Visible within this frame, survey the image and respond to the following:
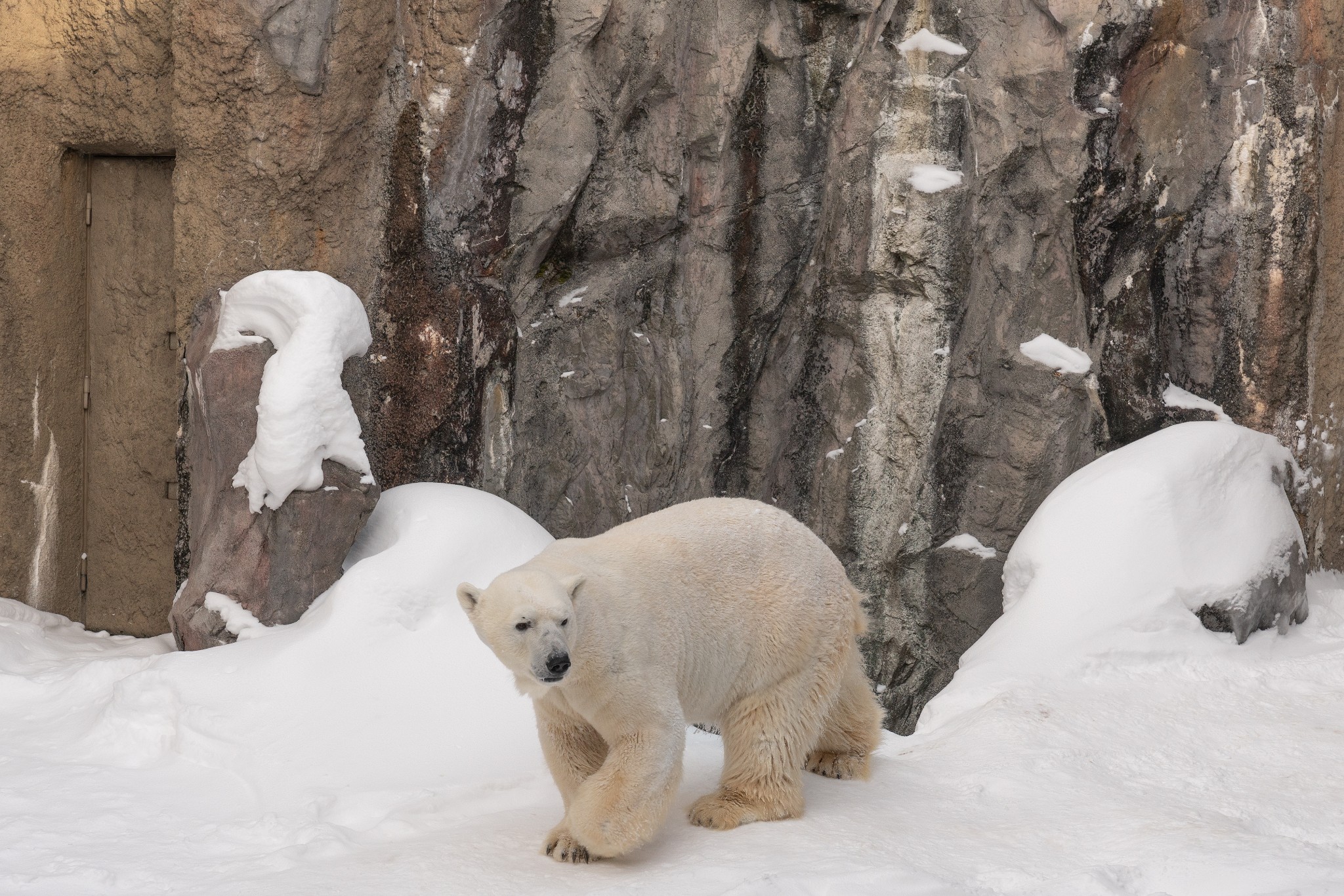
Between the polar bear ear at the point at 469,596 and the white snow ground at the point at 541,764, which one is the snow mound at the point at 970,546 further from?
the polar bear ear at the point at 469,596

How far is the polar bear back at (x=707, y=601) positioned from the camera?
3.49 metres

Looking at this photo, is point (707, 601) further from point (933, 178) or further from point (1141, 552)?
point (933, 178)

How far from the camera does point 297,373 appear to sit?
5.54m

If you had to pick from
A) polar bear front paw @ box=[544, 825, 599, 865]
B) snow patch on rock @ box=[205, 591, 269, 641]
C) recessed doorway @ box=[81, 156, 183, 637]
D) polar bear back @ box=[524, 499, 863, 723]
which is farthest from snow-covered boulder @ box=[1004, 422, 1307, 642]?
recessed doorway @ box=[81, 156, 183, 637]

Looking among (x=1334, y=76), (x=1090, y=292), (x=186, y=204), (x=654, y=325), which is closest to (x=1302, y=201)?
(x=1334, y=76)

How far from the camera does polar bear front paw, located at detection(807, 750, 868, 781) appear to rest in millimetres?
4266

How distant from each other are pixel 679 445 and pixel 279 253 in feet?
9.19

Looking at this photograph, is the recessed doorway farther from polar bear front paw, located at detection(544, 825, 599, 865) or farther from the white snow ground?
polar bear front paw, located at detection(544, 825, 599, 865)

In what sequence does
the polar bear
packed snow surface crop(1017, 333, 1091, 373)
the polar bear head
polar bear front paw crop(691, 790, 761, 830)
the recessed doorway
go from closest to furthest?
the polar bear head → the polar bear → polar bear front paw crop(691, 790, 761, 830) → the recessed doorway → packed snow surface crop(1017, 333, 1091, 373)

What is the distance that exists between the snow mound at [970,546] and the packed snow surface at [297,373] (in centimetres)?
399

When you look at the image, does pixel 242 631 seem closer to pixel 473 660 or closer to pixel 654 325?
pixel 473 660

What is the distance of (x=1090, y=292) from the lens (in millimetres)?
7562

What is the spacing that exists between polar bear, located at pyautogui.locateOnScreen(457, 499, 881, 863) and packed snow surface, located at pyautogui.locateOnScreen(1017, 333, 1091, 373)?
149 inches

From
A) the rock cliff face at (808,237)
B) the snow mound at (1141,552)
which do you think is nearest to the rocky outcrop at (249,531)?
the rock cliff face at (808,237)
